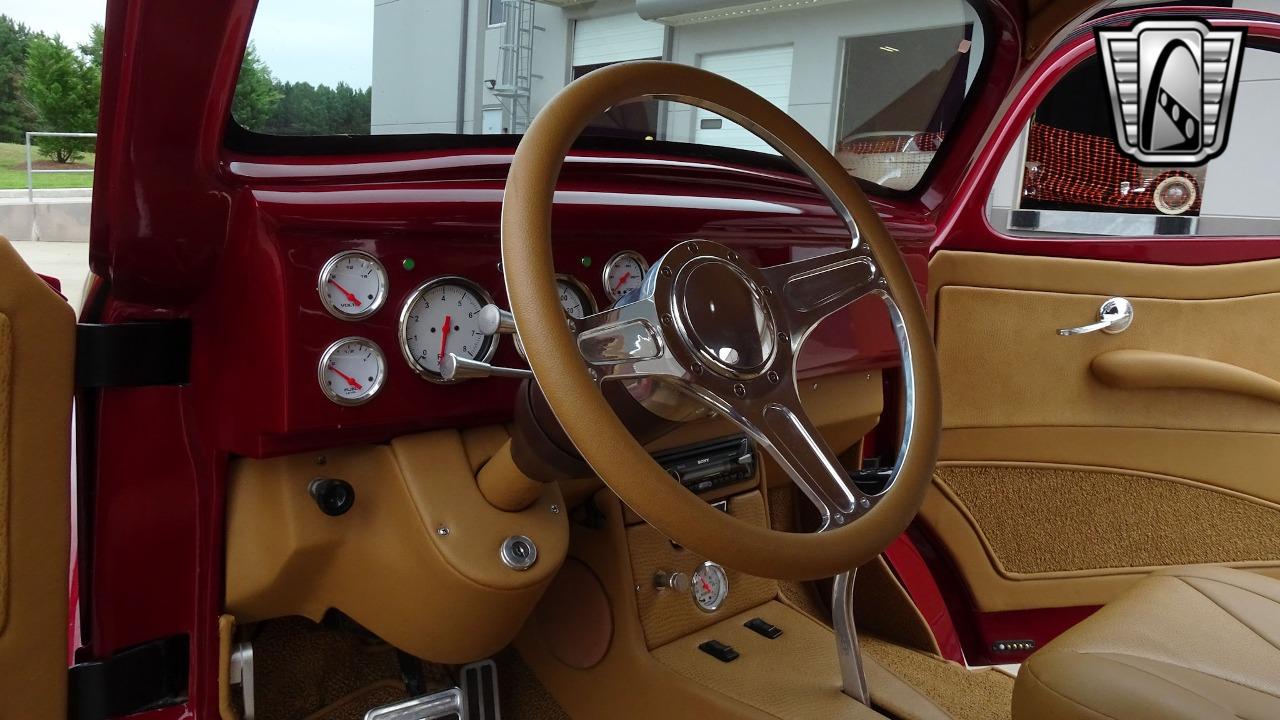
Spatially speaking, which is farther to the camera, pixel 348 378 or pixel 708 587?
pixel 708 587

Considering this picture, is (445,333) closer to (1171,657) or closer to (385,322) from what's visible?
(385,322)

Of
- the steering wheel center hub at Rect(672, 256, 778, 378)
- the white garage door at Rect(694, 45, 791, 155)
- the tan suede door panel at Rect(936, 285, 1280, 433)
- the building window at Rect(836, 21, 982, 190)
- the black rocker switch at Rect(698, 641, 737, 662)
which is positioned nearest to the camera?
the steering wheel center hub at Rect(672, 256, 778, 378)

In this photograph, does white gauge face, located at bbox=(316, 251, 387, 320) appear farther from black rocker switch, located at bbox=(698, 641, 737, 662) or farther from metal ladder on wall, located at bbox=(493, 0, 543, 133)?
black rocker switch, located at bbox=(698, 641, 737, 662)

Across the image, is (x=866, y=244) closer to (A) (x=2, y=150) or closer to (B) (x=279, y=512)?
(B) (x=279, y=512)

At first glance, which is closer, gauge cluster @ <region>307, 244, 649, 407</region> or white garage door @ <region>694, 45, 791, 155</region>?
gauge cluster @ <region>307, 244, 649, 407</region>

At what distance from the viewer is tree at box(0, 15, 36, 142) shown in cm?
134

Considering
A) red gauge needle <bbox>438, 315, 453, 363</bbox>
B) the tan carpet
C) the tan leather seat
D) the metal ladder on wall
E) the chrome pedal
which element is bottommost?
the tan carpet

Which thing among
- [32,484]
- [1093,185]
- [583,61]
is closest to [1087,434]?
[1093,185]

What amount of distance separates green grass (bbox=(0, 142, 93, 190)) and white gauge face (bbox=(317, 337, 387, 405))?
1.24 ft

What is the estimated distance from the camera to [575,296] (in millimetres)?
1303

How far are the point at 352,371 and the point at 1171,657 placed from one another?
1.18 metres

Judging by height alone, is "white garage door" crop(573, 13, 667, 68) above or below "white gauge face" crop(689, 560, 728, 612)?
above

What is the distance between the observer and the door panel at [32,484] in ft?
3.41

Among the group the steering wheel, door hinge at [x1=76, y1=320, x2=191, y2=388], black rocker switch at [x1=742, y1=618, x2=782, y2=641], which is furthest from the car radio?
door hinge at [x1=76, y1=320, x2=191, y2=388]
